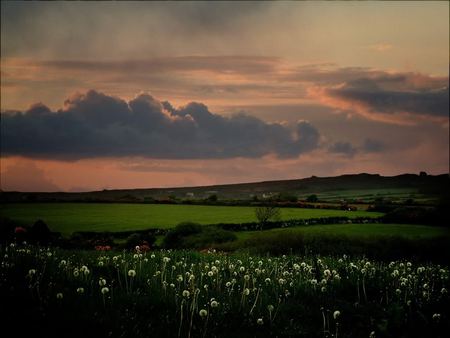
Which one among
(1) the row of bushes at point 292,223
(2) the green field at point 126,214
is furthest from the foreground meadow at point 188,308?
(1) the row of bushes at point 292,223

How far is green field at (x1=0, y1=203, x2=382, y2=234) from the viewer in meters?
60.9

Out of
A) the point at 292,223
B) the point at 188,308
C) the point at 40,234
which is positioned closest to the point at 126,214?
the point at 292,223

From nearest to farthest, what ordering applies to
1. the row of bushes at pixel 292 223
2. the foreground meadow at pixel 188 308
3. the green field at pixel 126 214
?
the foreground meadow at pixel 188 308 → the row of bushes at pixel 292 223 → the green field at pixel 126 214

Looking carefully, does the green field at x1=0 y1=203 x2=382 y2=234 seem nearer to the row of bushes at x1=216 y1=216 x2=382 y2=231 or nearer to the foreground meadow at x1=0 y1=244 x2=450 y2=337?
the row of bushes at x1=216 y1=216 x2=382 y2=231

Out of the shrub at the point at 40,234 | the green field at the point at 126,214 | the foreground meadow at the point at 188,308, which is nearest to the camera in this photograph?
the foreground meadow at the point at 188,308

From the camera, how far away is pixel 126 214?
7294 centimetres

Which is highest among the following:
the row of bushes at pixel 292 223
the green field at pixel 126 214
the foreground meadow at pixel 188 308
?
the foreground meadow at pixel 188 308

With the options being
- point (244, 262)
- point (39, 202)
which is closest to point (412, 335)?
point (244, 262)

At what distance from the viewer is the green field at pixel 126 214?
2398 inches

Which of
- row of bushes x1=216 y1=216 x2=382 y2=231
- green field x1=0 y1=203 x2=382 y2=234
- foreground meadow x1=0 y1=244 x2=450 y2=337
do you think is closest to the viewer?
foreground meadow x1=0 y1=244 x2=450 y2=337

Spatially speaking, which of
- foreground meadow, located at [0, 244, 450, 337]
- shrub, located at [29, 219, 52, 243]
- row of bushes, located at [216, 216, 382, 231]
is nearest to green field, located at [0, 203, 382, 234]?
row of bushes, located at [216, 216, 382, 231]

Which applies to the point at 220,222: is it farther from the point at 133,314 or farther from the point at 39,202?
the point at 133,314

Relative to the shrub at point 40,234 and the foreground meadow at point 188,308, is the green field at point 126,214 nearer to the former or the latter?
the shrub at point 40,234

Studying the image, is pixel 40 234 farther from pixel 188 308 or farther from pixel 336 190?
pixel 336 190
